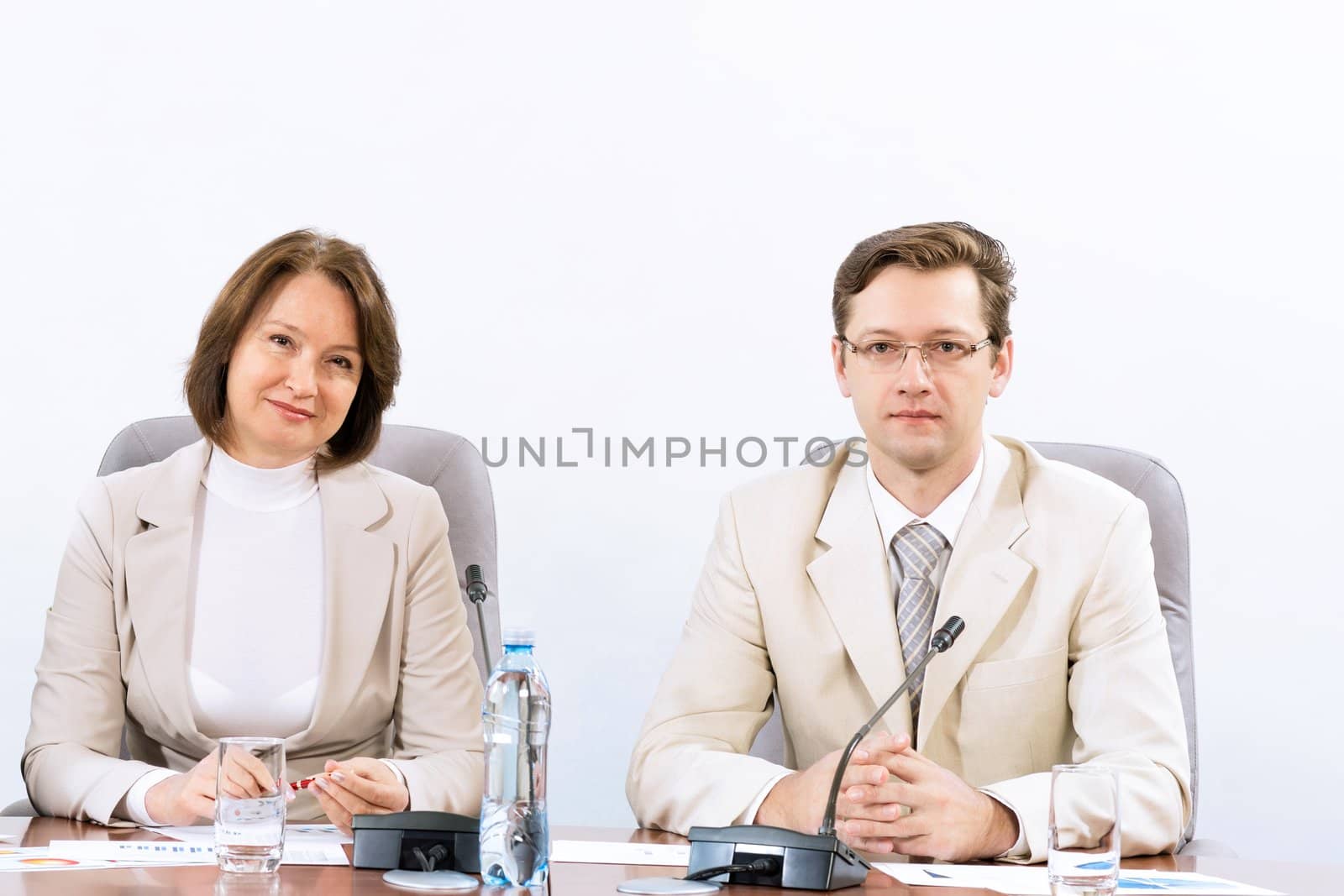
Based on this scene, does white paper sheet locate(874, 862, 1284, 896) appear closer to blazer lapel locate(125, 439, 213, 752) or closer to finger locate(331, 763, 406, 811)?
finger locate(331, 763, 406, 811)

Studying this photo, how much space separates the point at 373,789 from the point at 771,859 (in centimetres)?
64

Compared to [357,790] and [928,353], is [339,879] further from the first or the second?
[928,353]

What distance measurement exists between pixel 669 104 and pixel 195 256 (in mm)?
1171

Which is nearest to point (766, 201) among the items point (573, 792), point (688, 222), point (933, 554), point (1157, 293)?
point (688, 222)

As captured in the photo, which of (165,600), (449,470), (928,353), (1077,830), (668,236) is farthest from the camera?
(668,236)

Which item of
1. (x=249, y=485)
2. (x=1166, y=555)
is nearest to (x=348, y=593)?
(x=249, y=485)

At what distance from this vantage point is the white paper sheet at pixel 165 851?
1524 mm

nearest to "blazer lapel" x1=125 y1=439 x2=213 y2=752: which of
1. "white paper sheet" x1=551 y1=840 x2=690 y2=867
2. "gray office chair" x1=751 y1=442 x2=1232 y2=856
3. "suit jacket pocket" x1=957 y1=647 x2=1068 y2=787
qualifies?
"white paper sheet" x1=551 y1=840 x2=690 y2=867

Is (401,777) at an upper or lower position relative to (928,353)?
lower

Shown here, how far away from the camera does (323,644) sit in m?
2.19

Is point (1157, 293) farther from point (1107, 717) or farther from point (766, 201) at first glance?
point (1107, 717)

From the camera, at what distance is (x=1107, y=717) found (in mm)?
2053

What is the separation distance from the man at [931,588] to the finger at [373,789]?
0.36m

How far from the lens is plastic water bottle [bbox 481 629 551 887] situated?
55.8 inches
